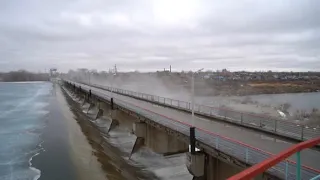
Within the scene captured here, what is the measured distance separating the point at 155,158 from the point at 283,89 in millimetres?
102509

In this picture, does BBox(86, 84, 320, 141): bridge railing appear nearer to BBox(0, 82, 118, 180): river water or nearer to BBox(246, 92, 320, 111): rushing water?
BBox(0, 82, 118, 180): river water

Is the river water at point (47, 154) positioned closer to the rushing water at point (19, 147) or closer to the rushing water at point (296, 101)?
the rushing water at point (19, 147)

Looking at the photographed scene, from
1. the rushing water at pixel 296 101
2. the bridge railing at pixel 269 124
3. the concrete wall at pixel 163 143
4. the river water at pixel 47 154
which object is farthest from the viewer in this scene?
the rushing water at pixel 296 101

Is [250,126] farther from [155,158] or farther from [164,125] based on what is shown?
[155,158]

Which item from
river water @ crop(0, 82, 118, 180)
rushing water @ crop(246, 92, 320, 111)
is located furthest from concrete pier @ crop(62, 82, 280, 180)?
rushing water @ crop(246, 92, 320, 111)

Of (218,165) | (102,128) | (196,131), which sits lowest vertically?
(102,128)

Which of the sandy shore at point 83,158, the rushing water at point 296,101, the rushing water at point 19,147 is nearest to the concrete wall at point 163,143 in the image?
the sandy shore at point 83,158

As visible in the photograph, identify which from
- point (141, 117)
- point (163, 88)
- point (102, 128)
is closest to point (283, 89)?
point (163, 88)

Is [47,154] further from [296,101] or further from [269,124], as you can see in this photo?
[296,101]

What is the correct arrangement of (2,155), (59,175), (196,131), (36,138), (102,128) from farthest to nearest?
1. (102,128)
2. (36,138)
3. (2,155)
4. (59,175)
5. (196,131)

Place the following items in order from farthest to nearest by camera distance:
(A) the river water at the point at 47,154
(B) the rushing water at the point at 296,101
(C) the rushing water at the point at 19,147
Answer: (B) the rushing water at the point at 296,101
(C) the rushing water at the point at 19,147
(A) the river water at the point at 47,154

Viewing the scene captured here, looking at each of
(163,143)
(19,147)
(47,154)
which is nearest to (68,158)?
(47,154)

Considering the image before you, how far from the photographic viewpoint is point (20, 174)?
22.0m

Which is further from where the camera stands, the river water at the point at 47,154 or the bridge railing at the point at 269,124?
the river water at the point at 47,154
